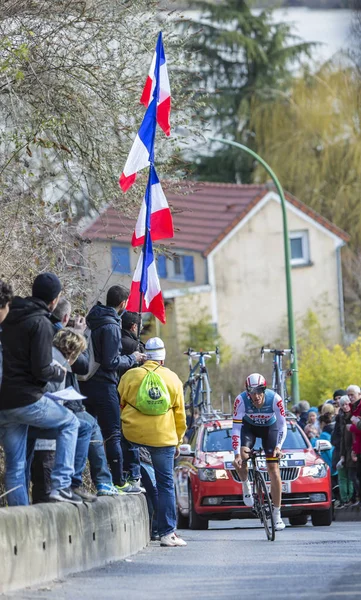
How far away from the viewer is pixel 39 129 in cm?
1329

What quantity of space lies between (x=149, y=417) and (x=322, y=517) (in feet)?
22.7

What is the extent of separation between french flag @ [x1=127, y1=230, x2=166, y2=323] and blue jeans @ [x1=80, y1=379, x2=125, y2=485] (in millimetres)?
2365

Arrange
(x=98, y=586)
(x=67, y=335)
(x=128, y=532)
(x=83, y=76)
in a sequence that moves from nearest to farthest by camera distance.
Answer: (x=98, y=586), (x=67, y=335), (x=128, y=532), (x=83, y=76)

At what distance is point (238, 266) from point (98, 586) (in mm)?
44159

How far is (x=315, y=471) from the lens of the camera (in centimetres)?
1819

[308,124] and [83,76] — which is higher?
[308,124]

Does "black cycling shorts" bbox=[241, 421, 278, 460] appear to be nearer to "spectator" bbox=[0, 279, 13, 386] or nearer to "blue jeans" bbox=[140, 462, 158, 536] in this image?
"blue jeans" bbox=[140, 462, 158, 536]

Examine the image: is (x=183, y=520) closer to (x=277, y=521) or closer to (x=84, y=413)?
(x=277, y=521)

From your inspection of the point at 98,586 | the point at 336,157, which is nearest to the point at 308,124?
the point at 336,157

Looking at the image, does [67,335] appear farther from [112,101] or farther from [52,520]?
[112,101]

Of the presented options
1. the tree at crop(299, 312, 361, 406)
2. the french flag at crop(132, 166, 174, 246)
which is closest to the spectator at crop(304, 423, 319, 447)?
the french flag at crop(132, 166, 174, 246)

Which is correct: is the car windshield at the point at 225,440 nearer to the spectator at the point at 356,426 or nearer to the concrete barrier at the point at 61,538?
the spectator at the point at 356,426

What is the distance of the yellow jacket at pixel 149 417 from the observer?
39.4 ft

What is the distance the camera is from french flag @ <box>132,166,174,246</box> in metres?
13.8
